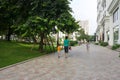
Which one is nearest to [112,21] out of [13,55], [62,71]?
[13,55]

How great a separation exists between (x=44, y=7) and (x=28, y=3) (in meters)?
2.37

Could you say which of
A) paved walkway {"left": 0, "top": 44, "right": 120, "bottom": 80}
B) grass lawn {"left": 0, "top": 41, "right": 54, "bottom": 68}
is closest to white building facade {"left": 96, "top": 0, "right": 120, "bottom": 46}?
grass lawn {"left": 0, "top": 41, "right": 54, "bottom": 68}

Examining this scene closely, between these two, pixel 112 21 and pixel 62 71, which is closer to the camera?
pixel 62 71

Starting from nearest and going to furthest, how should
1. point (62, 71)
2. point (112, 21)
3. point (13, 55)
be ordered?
point (62, 71)
point (13, 55)
point (112, 21)

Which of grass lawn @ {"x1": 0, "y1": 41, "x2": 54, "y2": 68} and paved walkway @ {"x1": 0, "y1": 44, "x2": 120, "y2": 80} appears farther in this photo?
grass lawn @ {"x1": 0, "y1": 41, "x2": 54, "y2": 68}

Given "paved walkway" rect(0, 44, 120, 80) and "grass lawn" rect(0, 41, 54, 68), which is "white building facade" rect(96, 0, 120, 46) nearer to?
"grass lawn" rect(0, 41, 54, 68)

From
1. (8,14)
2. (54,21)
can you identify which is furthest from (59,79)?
(8,14)

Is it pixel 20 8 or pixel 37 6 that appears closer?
pixel 37 6

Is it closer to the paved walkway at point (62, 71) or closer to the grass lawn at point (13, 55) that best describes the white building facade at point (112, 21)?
the grass lawn at point (13, 55)

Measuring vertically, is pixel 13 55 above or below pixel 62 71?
above

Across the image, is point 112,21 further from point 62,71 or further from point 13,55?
point 62,71

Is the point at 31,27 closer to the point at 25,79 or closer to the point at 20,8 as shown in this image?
the point at 20,8

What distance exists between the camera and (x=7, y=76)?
352 inches

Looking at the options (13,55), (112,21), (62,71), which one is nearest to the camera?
(62,71)
